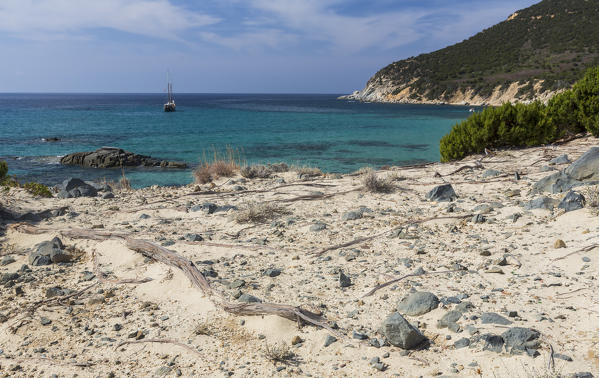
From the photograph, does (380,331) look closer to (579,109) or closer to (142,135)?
(579,109)

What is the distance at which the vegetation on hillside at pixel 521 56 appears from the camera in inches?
2778

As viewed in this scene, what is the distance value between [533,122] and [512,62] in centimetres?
8511

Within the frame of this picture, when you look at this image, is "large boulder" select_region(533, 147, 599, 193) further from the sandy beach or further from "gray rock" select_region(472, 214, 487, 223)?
"gray rock" select_region(472, 214, 487, 223)

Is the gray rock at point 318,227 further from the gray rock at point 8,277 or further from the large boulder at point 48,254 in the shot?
the gray rock at point 8,277

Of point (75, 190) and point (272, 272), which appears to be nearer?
point (272, 272)

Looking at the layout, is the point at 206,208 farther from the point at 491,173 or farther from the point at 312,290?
the point at 491,173

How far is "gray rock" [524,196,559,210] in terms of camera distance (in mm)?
5852

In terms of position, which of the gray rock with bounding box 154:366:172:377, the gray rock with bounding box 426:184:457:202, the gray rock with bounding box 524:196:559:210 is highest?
the gray rock with bounding box 524:196:559:210

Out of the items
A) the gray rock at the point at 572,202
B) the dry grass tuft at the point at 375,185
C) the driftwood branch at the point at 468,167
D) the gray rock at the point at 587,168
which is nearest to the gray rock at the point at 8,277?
the dry grass tuft at the point at 375,185

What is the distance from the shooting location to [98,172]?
2041 cm

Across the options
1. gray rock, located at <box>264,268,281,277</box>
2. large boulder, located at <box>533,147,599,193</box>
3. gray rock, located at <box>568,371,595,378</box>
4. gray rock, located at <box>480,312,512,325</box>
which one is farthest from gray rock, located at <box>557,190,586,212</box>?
gray rock, located at <box>264,268,281,277</box>

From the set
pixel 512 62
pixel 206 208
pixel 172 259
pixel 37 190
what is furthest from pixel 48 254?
pixel 512 62

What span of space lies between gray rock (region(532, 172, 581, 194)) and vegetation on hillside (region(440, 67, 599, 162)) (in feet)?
16.3

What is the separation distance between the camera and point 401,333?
3.21m
